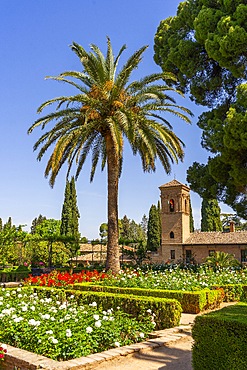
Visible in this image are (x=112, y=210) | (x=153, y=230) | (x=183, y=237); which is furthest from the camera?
(x=153, y=230)

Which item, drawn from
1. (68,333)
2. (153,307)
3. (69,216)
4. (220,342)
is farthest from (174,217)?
(220,342)

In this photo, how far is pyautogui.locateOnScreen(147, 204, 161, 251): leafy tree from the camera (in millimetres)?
41375

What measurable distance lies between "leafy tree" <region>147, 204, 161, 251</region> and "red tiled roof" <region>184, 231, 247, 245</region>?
27.5 ft

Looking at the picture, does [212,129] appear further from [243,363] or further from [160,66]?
[243,363]

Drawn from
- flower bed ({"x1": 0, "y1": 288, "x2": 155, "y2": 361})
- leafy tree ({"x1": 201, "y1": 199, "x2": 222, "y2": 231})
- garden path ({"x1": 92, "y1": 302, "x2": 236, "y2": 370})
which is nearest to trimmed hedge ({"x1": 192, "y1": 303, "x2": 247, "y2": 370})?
garden path ({"x1": 92, "y1": 302, "x2": 236, "y2": 370})

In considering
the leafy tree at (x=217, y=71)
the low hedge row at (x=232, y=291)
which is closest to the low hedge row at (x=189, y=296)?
the low hedge row at (x=232, y=291)

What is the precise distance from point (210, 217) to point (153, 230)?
607 cm

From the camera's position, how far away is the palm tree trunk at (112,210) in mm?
14234

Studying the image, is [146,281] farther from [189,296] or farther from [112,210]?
[112,210]

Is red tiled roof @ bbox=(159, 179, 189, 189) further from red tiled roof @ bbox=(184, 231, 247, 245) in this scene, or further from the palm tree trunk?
the palm tree trunk

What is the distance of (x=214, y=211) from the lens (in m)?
39.8

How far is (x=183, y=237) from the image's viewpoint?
3231cm

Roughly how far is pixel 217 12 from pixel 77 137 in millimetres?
6576

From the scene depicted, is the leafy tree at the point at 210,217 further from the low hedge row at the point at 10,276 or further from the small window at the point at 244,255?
the low hedge row at the point at 10,276
